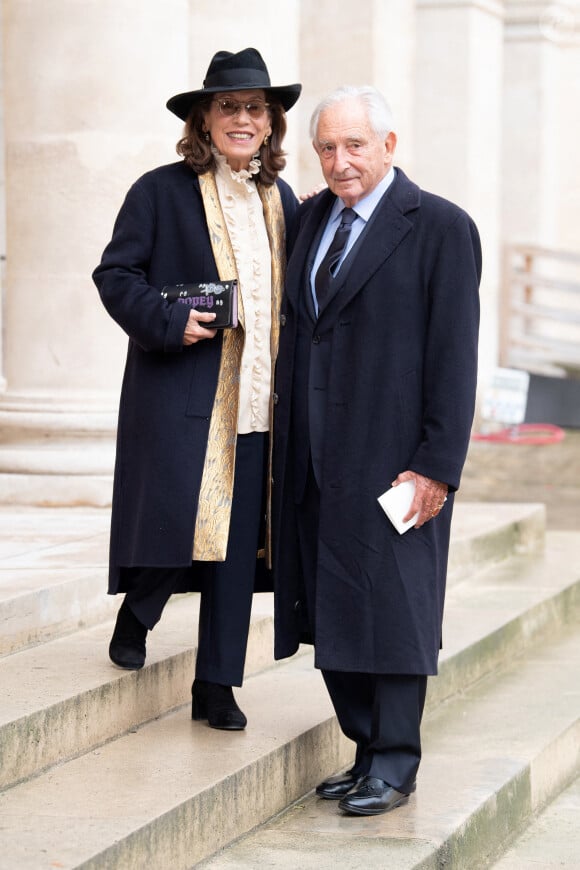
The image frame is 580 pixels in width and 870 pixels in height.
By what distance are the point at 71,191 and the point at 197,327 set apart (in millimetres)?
3033

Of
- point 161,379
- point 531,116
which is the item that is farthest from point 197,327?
point 531,116

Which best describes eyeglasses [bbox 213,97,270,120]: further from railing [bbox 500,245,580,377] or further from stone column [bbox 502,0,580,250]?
stone column [bbox 502,0,580,250]

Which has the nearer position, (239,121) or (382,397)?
(382,397)

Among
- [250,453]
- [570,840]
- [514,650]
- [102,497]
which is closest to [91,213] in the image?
[102,497]

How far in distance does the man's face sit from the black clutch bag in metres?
0.36

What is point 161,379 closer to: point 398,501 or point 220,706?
point 398,501

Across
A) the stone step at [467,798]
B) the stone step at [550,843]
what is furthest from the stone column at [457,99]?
the stone step at [550,843]

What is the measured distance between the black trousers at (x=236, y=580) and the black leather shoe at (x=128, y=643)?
28 centimetres

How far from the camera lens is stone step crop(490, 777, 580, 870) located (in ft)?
13.9

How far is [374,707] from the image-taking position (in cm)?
386

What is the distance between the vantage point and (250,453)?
4.07m

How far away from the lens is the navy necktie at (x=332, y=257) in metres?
3.83

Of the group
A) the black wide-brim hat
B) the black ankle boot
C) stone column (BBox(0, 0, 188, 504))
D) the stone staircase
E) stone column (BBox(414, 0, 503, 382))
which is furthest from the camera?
stone column (BBox(414, 0, 503, 382))

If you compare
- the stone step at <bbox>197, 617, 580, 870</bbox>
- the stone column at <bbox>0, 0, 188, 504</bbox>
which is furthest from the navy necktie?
the stone column at <bbox>0, 0, 188, 504</bbox>
